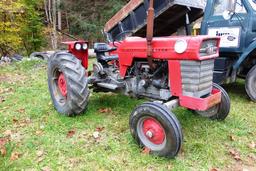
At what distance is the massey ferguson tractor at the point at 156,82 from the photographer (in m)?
3.38

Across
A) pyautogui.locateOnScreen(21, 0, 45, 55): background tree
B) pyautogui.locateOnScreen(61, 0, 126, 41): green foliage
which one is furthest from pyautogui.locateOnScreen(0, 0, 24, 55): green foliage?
pyautogui.locateOnScreen(61, 0, 126, 41): green foliage

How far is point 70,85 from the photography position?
4195 mm

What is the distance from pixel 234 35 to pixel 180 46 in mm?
2860

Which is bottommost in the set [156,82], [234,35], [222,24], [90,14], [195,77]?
[156,82]

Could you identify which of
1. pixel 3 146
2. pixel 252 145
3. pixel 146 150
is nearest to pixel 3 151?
pixel 3 146

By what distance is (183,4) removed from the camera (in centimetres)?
617

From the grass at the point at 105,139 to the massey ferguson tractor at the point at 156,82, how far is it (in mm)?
208

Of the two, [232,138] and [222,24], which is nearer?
[232,138]

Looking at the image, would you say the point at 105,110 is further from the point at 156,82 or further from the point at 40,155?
the point at 40,155

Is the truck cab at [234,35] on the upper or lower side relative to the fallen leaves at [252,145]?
upper

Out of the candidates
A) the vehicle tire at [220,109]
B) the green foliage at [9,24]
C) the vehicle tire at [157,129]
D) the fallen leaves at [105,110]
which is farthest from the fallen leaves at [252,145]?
the green foliage at [9,24]

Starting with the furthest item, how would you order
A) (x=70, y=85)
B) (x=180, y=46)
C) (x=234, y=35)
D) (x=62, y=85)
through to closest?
(x=234, y=35) < (x=62, y=85) < (x=70, y=85) < (x=180, y=46)

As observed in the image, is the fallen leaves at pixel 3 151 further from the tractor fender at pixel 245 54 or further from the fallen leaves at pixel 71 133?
the tractor fender at pixel 245 54

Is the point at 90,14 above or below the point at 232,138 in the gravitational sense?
above
